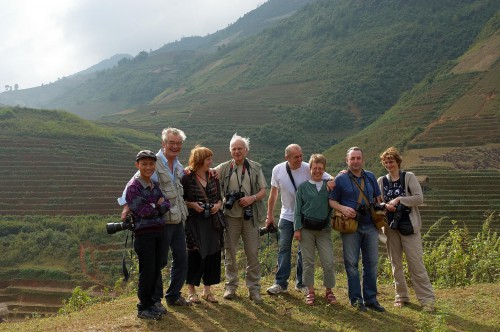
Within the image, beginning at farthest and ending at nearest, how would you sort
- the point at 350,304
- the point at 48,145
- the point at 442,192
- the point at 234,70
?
the point at 234,70 < the point at 48,145 < the point at 442,192 < the point at 350,304

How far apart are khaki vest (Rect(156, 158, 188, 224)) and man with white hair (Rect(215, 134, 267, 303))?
0.53 meters

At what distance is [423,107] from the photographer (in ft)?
172

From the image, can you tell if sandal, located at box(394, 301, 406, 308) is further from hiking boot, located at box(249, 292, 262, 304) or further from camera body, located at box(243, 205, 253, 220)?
camera body, located at box(243, 205, 253, 220)

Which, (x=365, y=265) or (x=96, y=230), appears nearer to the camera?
(x=365, y=265)

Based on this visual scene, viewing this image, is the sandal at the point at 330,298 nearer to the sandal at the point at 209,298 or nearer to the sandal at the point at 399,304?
the sandal at the point at 399,304

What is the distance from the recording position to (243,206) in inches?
205

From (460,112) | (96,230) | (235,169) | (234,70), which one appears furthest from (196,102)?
(235,169)

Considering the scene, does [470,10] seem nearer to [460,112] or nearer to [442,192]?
[460,112]

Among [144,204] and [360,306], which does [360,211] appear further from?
[144,204]

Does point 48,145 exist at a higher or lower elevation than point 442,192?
higher

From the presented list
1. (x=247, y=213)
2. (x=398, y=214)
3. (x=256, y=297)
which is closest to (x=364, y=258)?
(x=398, y=214)

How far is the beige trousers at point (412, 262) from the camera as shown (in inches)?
210

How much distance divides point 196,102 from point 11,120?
1531 inches

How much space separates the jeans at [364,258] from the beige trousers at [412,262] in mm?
308
